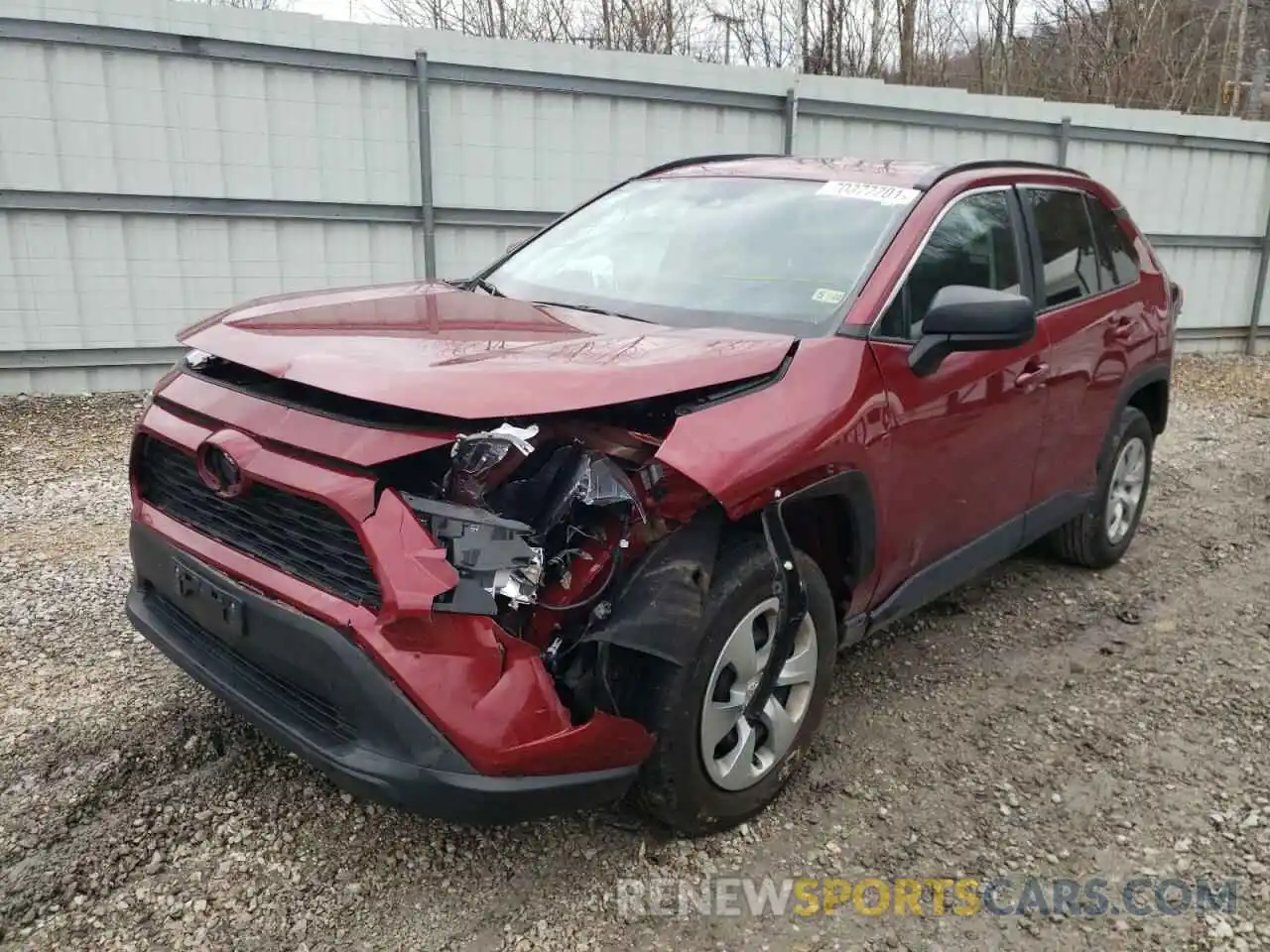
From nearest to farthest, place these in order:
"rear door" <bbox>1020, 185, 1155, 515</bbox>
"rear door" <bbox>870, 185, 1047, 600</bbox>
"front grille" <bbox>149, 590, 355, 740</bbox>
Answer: "front grille" <bbox>149, 590, 355, 740</bbox>
"rear door" <bbox>870, 185, 1047, 600</bbox>
"rear door" <bbox>1020, 185, 1155, 515</bbox>

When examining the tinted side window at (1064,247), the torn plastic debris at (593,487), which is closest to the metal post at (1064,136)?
the tinted side window at (1064,247)

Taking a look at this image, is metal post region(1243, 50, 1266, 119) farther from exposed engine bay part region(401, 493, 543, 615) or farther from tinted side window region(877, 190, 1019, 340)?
exposed engine bay part region(401, 493, 543, 615)

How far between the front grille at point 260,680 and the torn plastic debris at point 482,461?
575mm

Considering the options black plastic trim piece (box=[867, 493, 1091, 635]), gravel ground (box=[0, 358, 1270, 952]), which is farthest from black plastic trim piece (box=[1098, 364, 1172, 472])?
gravel ground (box=[0, 358, 1270, 952])

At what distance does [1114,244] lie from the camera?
4.50 meters

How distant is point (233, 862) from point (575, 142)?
713 cm

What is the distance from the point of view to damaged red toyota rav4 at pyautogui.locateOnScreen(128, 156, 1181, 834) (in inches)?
84.8

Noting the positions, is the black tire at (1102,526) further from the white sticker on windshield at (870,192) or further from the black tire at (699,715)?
the black tire at (699,715)

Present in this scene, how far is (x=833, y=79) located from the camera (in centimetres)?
945

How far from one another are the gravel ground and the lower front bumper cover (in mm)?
401

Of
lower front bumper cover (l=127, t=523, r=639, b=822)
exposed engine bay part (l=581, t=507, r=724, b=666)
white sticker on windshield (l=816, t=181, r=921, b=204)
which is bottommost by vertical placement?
lower front bumper cover (l=127, t=523, r=639, b=822)

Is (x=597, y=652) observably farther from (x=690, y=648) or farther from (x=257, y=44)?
(x=257, y=44)

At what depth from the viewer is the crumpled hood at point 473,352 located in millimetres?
2154

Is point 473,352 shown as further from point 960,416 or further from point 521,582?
point 960,416
